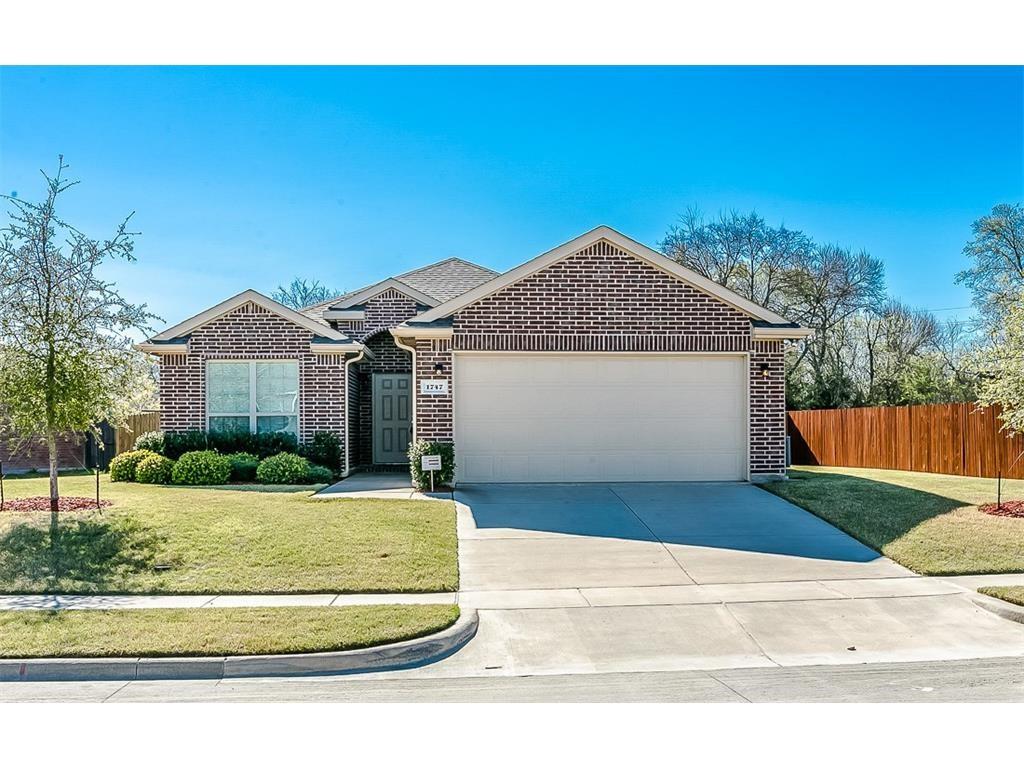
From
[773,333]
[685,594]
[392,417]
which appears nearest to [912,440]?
[773,333]

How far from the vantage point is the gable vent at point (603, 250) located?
571 inches

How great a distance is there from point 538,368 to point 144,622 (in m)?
8.52

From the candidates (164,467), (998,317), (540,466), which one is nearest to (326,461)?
(164,467)

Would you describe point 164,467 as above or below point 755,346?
below

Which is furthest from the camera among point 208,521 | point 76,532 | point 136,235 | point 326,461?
point 326,461

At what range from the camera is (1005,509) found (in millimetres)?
11664

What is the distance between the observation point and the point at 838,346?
34781mm

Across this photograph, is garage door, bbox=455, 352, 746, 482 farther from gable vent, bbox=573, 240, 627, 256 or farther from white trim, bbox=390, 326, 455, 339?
gable vent, bbox=573, 240, 627, 256

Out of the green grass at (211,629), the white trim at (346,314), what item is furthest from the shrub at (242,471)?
the green grass at (211,629)

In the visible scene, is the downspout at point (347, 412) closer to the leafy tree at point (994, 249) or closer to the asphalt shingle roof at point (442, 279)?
the asphalt shingle roof at point (442, 279)

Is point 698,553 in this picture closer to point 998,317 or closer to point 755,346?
point 755,346

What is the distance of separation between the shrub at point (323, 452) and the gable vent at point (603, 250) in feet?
22.1

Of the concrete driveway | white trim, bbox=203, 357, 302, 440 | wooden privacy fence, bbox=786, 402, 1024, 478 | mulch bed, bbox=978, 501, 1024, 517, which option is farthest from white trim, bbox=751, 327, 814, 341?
white trim, bbox=203, 357, 302, 440

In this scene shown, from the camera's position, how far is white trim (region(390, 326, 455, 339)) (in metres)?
14.0
